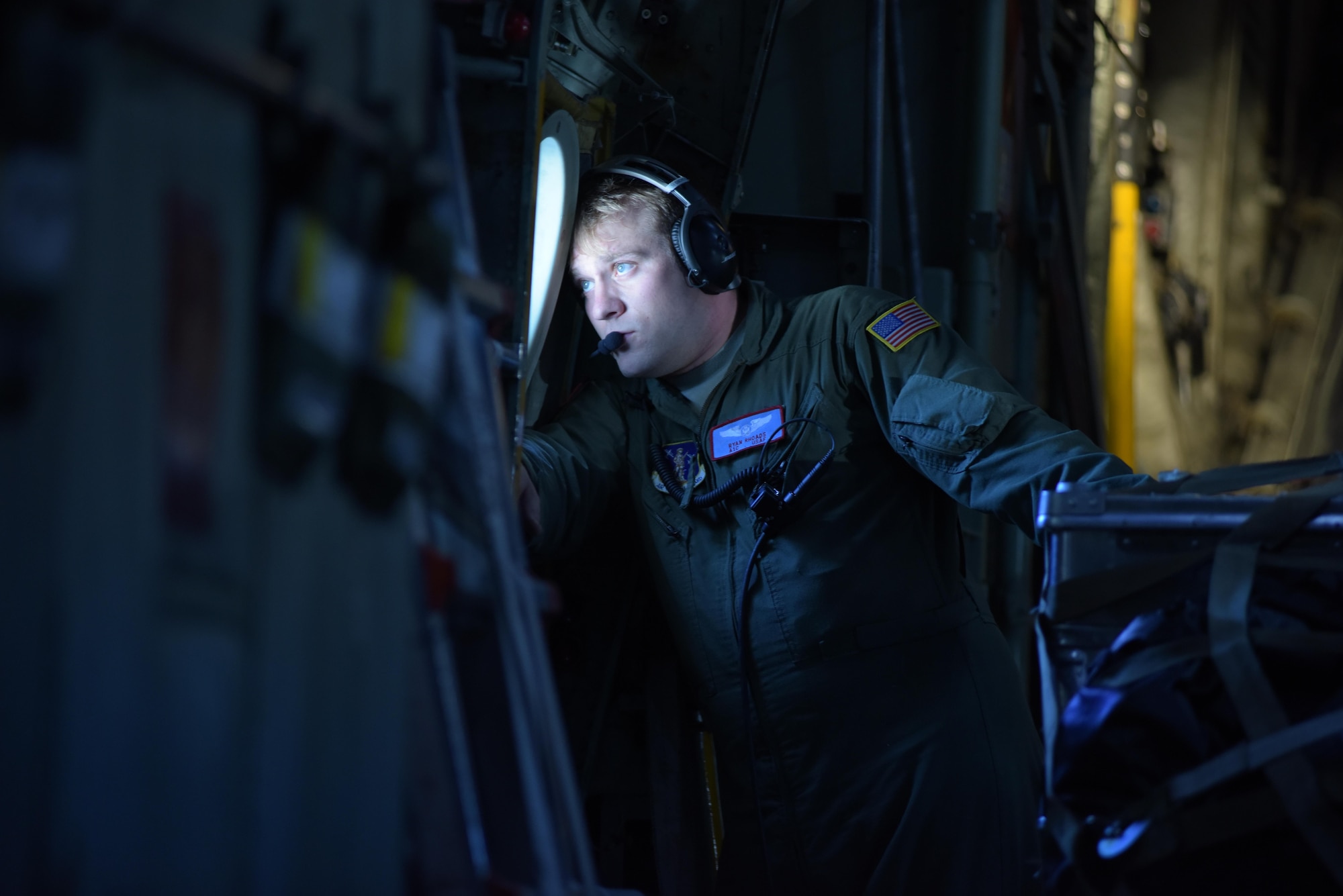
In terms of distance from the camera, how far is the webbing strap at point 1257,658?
1088 millimetres

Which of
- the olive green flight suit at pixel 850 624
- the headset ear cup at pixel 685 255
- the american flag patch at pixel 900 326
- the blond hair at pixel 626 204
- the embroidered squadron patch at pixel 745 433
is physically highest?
the blond hair at pixel 626 204

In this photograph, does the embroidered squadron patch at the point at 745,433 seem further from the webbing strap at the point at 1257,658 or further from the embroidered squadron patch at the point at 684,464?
the webbing strap at the point at 1257,658

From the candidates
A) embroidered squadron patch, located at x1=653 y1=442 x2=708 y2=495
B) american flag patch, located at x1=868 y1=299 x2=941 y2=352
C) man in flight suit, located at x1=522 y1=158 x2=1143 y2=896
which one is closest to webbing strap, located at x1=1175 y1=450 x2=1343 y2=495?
man in flight suit, located at x1=522 y1=158 x2=1143 y2=896

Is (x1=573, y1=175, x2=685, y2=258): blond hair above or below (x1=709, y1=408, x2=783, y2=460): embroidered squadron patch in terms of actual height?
above

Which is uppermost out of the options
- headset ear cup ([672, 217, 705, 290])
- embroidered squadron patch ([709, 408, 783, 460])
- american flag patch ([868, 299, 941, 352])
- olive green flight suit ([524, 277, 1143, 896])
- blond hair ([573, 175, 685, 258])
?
blond hair ([573, 175, 685, 258])

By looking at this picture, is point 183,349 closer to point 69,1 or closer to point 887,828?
point 69,1

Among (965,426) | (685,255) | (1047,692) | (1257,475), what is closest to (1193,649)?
(1047,692)

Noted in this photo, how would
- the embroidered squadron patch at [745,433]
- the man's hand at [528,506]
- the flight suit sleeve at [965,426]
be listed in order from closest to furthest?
1. the flight suit sleeve at [965,426]
2. the man's hand at [528,506]
3. the embroidered squadron patch at [745,433]

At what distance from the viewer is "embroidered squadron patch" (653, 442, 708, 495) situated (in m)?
2.13

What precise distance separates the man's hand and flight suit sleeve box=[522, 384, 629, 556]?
25mm

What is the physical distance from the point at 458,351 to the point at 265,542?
0.96 ft

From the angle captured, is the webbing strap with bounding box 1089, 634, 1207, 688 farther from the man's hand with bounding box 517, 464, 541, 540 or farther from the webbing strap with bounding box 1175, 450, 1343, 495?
the man's hand with bounding box 517, 464, 541, 540

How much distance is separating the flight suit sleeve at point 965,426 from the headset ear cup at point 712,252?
24 cm

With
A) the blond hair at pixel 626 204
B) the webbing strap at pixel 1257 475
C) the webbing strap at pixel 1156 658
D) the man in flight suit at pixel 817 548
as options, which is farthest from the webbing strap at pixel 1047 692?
the blond hair at pixel 626 204
